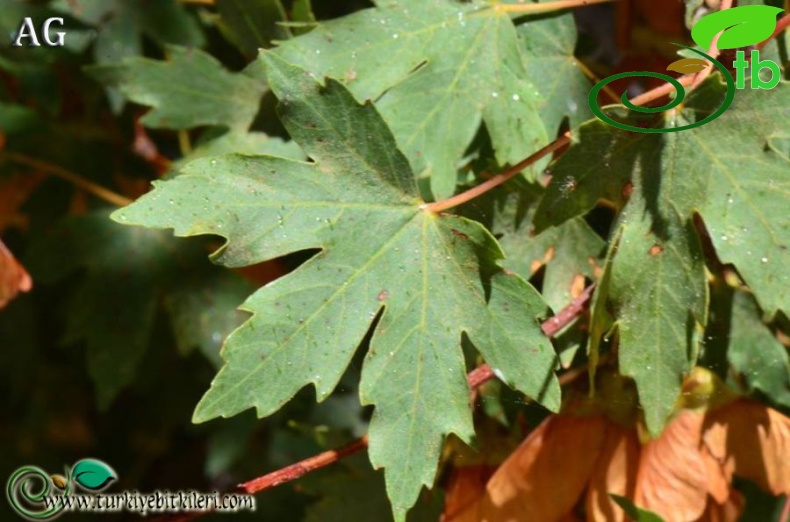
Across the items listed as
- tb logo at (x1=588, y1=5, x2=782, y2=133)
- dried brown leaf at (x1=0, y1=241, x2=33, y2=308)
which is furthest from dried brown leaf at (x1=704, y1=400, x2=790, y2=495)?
dried brown leaf at (x1=0, y1=241, x2=33, y2=308)

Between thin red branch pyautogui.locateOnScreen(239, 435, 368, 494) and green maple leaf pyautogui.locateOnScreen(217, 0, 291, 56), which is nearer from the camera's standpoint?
thin red branch pyautogui.locateOnScreen(239, 435, 368, 494)

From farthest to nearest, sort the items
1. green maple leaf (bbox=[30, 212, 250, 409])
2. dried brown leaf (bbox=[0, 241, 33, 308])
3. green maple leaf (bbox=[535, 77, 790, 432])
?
1. green maple leaf (bbox=[30, 212, 250, 409])
2. dried brown leaf (bbox=[0, 241, 33, 308])
3. green maple leaf (bbox=[535, 77, 790, 432])

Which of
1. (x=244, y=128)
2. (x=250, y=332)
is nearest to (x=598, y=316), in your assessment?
(x=250, y=332)

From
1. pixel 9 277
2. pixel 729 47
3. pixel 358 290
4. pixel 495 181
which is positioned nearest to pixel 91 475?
pixel 9 277

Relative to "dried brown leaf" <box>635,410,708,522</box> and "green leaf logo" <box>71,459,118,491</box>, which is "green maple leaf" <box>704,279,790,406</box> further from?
"green leaf logo" <box>71,459,118,491</box>

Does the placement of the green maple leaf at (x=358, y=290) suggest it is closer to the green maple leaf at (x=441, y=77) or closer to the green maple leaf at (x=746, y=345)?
the green maple leaf at (x=441, y=77)

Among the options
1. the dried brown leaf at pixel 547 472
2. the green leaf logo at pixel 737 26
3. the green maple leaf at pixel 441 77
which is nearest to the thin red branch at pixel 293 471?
the dried brown leaf at pixel 547 472
